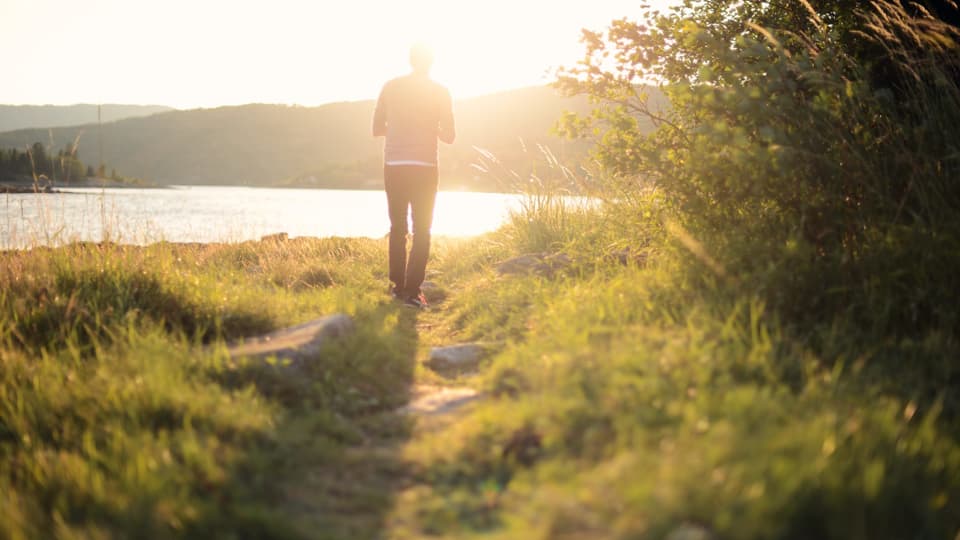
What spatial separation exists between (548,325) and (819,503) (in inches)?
103

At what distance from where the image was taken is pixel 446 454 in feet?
9.02

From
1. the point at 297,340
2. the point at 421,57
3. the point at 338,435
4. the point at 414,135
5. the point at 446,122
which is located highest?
the point at 421,57

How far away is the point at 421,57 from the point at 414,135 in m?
0.78

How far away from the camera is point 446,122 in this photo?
628cm

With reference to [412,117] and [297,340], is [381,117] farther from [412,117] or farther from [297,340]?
[297,340]

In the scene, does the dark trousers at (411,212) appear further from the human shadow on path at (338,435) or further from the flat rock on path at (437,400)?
the flat rock on path at (437,400)

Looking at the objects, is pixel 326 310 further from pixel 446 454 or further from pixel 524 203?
pixel 524 203

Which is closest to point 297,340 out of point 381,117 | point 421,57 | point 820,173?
point 381,117

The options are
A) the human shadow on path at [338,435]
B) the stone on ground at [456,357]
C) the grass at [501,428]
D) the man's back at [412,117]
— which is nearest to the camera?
the grass at [501,428]

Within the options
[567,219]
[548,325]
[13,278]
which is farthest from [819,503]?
[567,219]

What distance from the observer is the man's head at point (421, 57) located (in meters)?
6.10

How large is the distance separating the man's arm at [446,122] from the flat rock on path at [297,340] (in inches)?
98.7

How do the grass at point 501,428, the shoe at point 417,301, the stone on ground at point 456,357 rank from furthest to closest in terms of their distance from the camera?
1. the shoe at point 417,301
2. the stone on ground at point 456,357
3. the grass at point 501,428

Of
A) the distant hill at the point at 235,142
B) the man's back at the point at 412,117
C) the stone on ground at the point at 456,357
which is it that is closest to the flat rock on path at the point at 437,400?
the stone on ground at the point at 456,357
